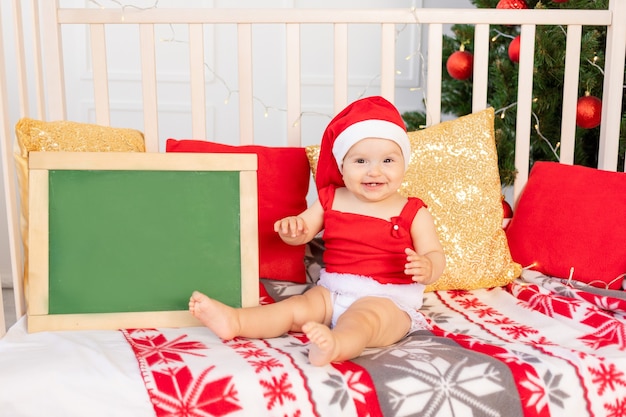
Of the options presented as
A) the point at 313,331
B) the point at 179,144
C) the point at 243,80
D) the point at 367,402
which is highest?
the point at 243,80

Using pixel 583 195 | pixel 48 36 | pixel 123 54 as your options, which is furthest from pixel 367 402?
pixel 123 54

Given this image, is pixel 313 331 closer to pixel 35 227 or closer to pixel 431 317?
pixel 431 317

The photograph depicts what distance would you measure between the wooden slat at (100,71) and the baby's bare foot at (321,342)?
3.10ft

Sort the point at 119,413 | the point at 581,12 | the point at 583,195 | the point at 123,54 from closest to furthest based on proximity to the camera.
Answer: the point at 119,413
the point at 583,195
the point at 581,12
the point at 123,54

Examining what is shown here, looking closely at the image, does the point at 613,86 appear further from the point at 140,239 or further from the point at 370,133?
the point at 140,239

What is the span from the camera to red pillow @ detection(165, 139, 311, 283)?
Answer: 1.43 m

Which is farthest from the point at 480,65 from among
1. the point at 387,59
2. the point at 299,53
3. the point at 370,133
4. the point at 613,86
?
the point at 370,133

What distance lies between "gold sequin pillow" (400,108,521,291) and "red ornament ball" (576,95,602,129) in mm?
468

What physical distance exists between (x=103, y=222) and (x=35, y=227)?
0.37ft

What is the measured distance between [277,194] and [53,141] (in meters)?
0.48

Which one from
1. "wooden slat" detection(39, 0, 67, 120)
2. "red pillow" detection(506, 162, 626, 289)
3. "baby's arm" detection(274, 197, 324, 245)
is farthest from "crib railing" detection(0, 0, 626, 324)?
"baby's arm" detection(274, 197, 324, 245)

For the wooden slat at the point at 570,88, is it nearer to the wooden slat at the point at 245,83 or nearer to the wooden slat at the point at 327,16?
the wooden slat at the point at 327,16

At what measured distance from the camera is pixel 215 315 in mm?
1063

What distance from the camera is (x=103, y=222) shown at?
1146 mm
